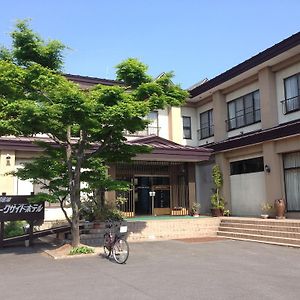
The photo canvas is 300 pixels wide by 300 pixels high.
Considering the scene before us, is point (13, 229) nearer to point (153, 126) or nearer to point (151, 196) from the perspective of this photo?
point (151, 196)

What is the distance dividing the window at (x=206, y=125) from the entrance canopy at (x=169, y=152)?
270cm

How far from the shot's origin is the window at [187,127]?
26080 mm

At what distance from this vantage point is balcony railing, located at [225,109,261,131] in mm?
21047

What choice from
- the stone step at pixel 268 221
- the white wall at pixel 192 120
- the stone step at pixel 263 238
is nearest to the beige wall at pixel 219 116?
the white wall at pixel 192 120

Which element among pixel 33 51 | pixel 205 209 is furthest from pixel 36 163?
pixel 205 209

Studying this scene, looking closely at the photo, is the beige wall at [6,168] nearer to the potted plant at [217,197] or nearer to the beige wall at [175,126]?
the beige wall at [175,126]

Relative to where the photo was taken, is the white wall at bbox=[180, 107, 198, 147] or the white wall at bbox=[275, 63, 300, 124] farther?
the white wall at bbox=[180, 107, 198, 147]

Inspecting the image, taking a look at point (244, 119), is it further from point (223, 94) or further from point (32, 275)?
point (32, 275)

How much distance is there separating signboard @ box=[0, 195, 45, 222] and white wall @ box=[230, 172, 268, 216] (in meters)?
11.0

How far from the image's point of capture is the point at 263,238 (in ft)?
50.9

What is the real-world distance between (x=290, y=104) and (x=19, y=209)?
1271 cm

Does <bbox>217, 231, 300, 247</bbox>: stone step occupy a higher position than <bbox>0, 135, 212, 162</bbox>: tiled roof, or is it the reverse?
<bbox>0, 135, 212, 162</bbox>: tiled roof

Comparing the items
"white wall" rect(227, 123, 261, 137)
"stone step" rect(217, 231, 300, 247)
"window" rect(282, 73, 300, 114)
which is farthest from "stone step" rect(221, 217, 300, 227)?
"window" rect(282, 73, 300, 114)

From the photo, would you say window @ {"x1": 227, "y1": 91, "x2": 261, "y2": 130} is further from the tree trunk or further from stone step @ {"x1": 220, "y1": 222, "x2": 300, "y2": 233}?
the tree trunk
